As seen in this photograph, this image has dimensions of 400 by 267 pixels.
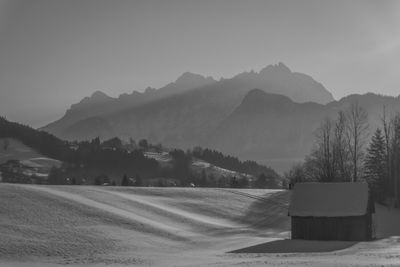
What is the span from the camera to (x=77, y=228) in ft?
168

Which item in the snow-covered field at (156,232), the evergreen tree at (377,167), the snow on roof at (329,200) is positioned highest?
the evergreen tree at (377,167)

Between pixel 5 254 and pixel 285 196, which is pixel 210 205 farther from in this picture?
pixel 5 254

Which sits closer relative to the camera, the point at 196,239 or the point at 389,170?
the point at 196,239

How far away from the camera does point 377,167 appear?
9831 centimetres

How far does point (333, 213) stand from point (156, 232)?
1803 cm

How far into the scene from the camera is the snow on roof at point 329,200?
6059cm

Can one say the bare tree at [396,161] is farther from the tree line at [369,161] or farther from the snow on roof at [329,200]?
the snow on roof at [329,200]

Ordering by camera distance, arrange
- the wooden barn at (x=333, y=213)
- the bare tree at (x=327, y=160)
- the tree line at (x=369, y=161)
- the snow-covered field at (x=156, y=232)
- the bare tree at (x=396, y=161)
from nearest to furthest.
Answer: the snow-covered field at (x=156, y=232) → the wooden barn at (x=333, y=213) → the bare tree at (x=396, y=161) → the tree line at (x=369, y=161) → the bare tree at (x=327, y=160)

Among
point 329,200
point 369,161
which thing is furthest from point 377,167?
point 329,200

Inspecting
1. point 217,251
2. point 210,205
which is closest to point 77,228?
point 217,251

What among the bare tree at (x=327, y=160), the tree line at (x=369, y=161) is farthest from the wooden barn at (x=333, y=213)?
the bare tree at (x=327, y=160)

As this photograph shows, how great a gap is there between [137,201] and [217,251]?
2756cm

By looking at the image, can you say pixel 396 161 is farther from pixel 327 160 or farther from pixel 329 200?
pixel 329 200

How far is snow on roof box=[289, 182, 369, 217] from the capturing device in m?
60.6
